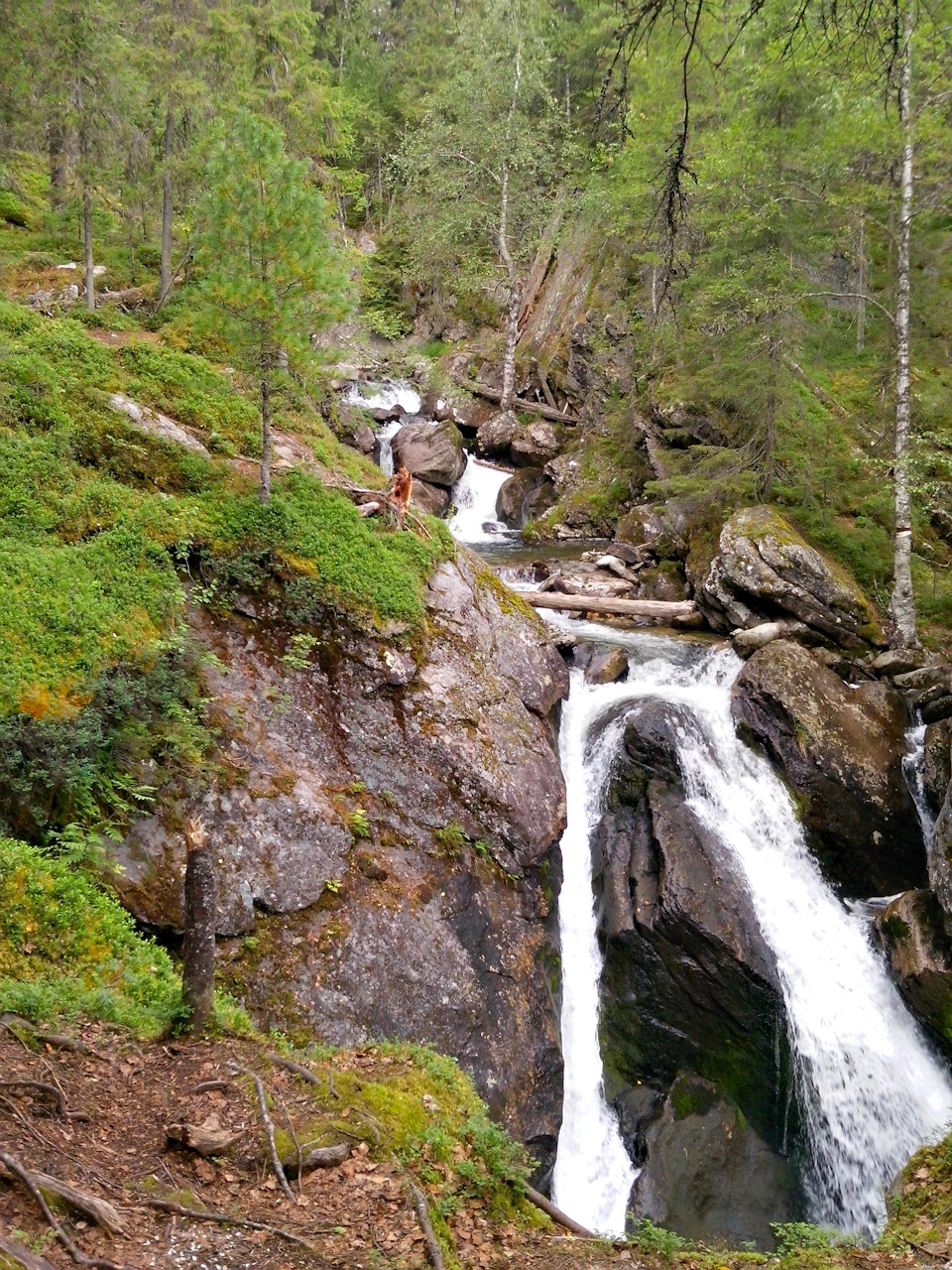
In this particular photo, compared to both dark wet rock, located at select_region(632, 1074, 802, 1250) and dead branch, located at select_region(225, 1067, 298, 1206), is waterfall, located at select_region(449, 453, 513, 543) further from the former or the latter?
dead branch, located at select_region(225, 1067, 298, 1206)

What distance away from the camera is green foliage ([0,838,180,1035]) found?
202 inches

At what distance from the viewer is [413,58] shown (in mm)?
40406

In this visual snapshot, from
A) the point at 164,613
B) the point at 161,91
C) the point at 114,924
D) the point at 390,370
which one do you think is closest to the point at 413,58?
the point at 390,370

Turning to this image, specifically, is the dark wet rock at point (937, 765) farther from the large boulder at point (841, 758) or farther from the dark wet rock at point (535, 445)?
the dark wet rock at point (535, 445)

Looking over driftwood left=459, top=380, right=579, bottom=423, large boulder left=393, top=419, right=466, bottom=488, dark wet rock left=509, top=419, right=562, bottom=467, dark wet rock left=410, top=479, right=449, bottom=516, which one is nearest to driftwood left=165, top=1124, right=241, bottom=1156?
dark wet rock left=410, top=479, right=449, bottom=516

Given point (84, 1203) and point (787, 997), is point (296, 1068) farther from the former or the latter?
point (787, 997)

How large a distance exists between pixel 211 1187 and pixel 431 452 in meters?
20.8

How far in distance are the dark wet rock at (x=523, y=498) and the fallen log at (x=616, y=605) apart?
7662mm

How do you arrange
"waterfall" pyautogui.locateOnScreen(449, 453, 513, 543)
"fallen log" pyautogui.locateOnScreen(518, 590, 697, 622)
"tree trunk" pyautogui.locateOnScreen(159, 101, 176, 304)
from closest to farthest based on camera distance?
"tree trunk" pyautogui.locateOnScreen(159, 101, 176, 304), "fallen log" pyautogui.locateOnScreen(518, 590, 697, 622), "waterfall" pyautogui.locateOnScreen(449, 453, 513, 543)

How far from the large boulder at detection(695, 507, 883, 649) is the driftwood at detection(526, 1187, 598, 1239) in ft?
36.3

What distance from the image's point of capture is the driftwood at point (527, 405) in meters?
26.1

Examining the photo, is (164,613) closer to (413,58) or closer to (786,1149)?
(786,1149)

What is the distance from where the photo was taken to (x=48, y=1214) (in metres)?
3.21

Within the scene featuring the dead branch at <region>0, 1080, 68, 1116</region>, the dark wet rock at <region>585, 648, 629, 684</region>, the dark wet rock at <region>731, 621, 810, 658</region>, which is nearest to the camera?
the dead branch at <region>0, 1080, 68, 1116</region>
